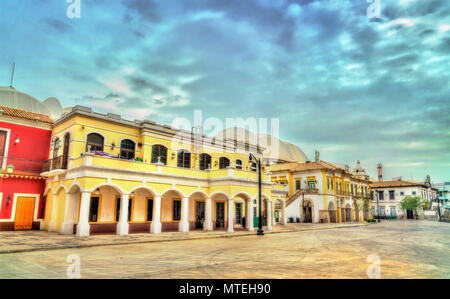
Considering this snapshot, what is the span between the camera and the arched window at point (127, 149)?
24.5 m

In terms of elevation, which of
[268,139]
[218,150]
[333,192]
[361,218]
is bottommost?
[361,218]

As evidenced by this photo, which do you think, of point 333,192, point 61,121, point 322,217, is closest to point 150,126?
point 61,121

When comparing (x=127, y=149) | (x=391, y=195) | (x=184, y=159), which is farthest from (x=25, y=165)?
(x=391, y=195)

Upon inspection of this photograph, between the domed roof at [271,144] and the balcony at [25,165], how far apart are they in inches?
1547

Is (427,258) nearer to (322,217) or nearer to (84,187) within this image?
(84,187)

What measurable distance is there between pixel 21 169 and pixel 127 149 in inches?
303

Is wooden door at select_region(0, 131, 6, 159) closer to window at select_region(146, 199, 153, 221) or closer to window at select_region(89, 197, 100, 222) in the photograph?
window at select_region(89, 197, 100, 222)

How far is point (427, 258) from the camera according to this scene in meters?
11.4

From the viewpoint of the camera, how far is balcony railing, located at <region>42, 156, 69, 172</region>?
22.2m

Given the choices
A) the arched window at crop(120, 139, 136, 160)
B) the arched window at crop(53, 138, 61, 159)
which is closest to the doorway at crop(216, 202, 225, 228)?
the arched window at crop(120, 139, 136, 160)

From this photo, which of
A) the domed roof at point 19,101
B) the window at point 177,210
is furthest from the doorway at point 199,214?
the domed roof at point 19,101

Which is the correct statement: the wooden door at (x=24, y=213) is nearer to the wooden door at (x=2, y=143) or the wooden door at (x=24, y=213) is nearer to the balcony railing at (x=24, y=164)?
the balcony railing at (x=24, y=164)

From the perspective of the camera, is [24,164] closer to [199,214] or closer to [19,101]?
[19,101]
